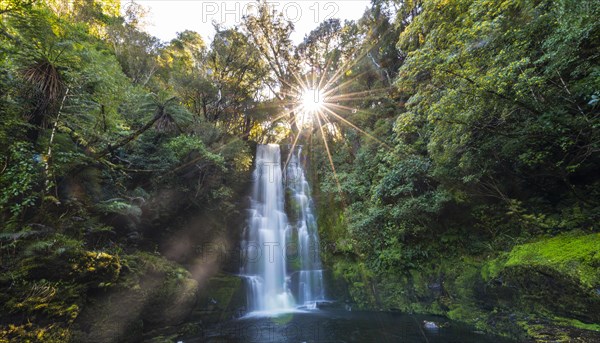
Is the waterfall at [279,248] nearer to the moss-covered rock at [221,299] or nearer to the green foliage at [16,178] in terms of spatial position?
the moss-covered rock at [221,299]

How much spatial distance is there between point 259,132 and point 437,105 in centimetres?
1735

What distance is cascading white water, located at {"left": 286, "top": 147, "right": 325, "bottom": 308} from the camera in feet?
39.3

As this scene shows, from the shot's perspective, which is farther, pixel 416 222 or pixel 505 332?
pixel 416 222

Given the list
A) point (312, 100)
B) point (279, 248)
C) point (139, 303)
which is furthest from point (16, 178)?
point (312, 100)

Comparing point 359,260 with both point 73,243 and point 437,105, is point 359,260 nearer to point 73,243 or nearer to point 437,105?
point 437,105

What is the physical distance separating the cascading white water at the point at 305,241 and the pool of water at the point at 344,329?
2170 mm

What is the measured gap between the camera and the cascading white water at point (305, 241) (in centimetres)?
1198

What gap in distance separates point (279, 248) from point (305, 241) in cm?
150

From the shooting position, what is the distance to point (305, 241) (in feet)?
46.2

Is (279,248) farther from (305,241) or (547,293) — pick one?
(547,293)

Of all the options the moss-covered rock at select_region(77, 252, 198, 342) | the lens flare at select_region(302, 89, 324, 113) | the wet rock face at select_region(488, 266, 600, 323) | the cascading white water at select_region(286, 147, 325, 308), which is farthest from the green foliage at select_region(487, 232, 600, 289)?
the lens flare at select_region(302, 89, 324, 113)

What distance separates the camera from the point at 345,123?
1758cm

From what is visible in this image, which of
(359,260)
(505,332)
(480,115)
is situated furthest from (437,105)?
(359,260)

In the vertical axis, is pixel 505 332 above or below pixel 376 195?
below
